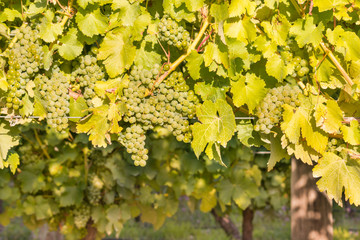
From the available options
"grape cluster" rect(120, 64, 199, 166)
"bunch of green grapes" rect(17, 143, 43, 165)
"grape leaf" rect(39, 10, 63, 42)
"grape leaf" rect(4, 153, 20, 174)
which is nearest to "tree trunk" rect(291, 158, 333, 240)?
"grape cluster" rect(120, 64, 199, 166)

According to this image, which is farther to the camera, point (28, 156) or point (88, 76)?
point (28, 156)

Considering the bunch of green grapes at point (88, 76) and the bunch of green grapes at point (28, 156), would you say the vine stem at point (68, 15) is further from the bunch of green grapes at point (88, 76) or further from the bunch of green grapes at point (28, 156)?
the bunch of green grapes at point (28, 156)

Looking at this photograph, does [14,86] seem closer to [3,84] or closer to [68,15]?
[3,84]

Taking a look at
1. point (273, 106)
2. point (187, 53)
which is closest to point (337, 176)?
point (273, 106)

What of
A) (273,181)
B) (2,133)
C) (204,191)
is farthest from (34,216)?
(273,181)

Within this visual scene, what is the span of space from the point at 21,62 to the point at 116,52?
1.53ft

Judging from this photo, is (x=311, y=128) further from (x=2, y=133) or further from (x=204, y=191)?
(x=204, y=191)

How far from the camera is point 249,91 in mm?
2035

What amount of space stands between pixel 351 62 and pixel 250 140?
577mm

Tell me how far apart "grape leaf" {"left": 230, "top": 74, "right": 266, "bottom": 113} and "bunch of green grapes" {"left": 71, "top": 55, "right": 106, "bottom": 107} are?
634 millimetres

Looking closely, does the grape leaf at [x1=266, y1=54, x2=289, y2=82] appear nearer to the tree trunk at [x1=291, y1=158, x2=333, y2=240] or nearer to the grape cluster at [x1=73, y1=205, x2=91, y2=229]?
the tree trunk at [x1=291, y1=158, x2=333, y2=240]

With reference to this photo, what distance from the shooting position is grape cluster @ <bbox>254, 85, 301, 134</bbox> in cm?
200

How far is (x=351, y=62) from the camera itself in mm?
1971

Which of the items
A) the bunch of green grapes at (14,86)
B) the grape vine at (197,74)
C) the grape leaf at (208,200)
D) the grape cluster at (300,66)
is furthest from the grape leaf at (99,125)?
the grape leaf at (208,200)
